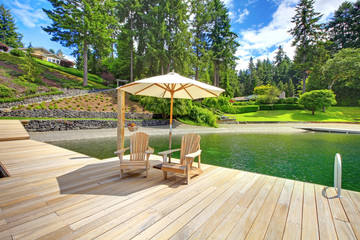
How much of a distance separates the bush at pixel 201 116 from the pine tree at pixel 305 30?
22387mm

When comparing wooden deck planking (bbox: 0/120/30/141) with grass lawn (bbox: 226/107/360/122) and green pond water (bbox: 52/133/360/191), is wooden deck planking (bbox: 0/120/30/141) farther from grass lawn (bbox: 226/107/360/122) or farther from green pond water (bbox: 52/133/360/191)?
grass lawn (bbox: 226/107/360/122)

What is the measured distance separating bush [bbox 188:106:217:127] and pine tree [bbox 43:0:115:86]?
15082 mm

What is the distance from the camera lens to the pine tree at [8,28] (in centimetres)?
3715

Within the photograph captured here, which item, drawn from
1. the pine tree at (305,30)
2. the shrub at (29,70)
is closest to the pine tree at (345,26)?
the pine tree at (305,30)

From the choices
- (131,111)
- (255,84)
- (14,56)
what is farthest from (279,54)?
(14,56)

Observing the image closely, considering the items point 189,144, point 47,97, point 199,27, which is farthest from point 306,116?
point 47,97

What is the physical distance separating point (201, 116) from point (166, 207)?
17199 millimetres

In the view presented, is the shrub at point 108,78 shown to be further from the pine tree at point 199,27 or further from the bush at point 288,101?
the bush at point 288,101

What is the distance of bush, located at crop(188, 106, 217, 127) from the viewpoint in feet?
61.8

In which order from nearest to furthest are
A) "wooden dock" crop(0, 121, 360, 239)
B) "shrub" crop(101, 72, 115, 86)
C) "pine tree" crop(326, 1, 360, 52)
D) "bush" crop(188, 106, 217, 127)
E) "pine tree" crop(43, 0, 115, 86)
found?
"wooden dock" crop(0, 121, 360, 239) < "bush" crop(188, 106, 217, 127) < "pine tree" crop(43, 0, 115, 86) < "shrub" crop(101, 72, 115, 86) < "pine tree" crop(326, 1, 360, 52)

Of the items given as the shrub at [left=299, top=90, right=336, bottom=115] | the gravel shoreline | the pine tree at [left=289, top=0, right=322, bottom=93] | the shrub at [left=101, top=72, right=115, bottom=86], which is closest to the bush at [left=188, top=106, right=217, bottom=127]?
the gravel shoreline

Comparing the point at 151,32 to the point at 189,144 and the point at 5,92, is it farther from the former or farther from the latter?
the point at 189,144

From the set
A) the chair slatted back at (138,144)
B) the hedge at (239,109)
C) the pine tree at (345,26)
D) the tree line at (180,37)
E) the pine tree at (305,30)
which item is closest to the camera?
the chair slatted back at (138,144)

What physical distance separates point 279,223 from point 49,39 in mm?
31058
